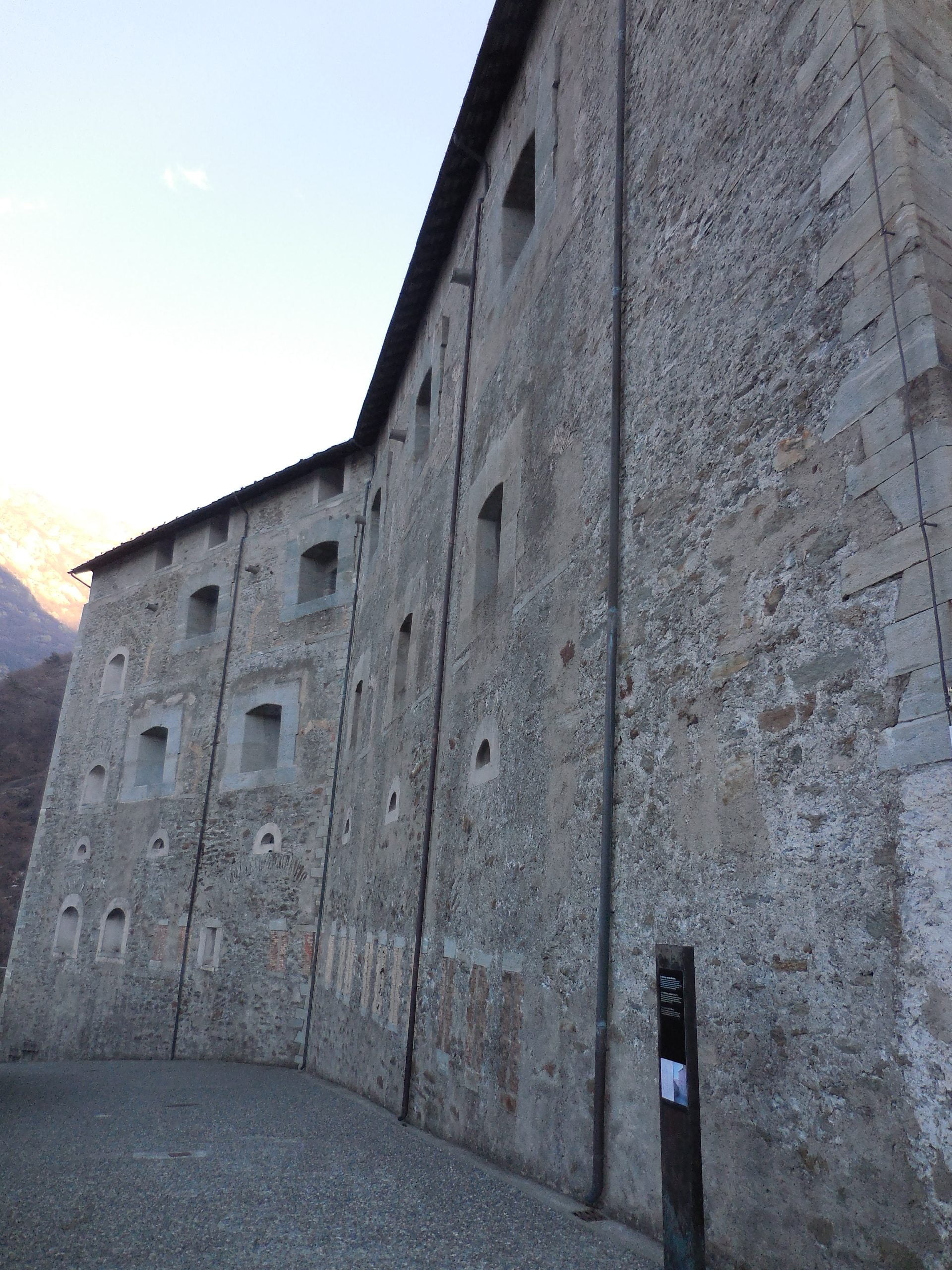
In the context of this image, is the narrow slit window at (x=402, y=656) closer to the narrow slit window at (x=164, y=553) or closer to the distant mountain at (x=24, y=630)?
the narrow slit window at (x=164, y=553)

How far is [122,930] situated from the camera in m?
15.9

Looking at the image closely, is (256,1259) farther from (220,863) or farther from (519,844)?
(220,863)

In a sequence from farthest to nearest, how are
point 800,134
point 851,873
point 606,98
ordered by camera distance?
→ 1. point 606,98
2. point 800,134
3. point 851,873

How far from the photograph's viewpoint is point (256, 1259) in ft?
12.2

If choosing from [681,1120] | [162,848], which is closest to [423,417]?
[162,848]

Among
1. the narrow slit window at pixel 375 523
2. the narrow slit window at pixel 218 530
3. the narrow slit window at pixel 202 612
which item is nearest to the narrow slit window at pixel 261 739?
the narrow slit window at pixel 202 612

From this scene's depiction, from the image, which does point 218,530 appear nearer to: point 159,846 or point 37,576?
point 159,846

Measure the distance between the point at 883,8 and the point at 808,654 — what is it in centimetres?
277

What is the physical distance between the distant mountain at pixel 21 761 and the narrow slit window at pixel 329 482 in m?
16.0

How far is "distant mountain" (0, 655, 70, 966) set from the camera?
28.6 meters

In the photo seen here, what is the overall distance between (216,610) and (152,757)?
2.97 m

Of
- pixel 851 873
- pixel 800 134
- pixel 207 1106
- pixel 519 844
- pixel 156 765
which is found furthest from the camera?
pixel 156 765

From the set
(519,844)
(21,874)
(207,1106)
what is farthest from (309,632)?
(21,874)

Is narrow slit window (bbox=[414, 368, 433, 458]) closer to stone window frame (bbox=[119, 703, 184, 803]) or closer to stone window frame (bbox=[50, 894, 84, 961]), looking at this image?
stone window frame (bbox=[119, 703, 184, 803])
